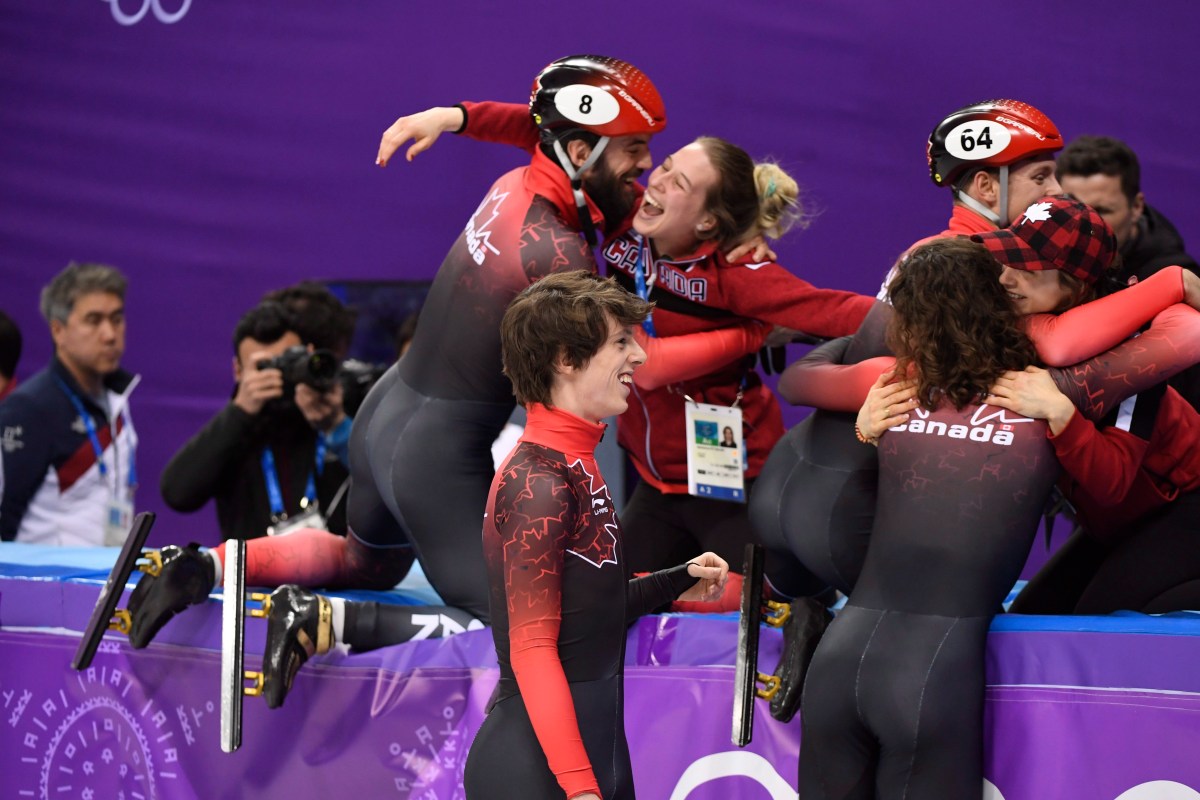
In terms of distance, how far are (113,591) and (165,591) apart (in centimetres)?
12

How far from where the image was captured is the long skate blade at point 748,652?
2.83 m

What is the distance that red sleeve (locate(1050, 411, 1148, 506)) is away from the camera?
8.55 feet

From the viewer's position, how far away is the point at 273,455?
453cm

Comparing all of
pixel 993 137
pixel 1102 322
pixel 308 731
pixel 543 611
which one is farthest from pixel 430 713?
pixel 993 137

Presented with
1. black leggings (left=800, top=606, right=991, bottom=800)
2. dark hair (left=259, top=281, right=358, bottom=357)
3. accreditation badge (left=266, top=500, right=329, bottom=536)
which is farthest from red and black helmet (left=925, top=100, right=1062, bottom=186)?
dark hair (left=259, top=281, right=358, bottom=357)

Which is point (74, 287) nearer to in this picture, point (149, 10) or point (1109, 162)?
point (149, 10)

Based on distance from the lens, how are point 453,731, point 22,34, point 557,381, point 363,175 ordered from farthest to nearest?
point 22,34 → point 363,175 → point 453,731 → point 557,381

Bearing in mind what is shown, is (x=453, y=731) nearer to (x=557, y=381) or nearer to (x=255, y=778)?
(x=255, y=778)

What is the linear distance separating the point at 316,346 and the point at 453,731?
1964 mm

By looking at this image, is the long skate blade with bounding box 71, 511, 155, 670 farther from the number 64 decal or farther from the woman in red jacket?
the number 64 decal

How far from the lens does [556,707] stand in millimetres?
2168

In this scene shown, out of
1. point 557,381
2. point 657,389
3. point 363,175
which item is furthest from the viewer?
point 363,175

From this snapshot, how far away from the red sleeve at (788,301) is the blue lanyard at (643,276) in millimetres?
185

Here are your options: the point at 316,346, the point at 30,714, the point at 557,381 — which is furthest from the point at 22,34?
the point at 557,381
